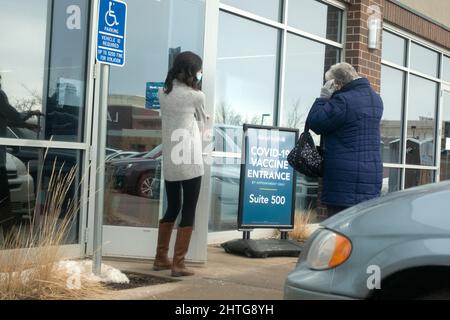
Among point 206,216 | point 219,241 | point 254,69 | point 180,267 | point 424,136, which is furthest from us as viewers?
point 424,136

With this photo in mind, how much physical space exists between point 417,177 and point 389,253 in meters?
9.16

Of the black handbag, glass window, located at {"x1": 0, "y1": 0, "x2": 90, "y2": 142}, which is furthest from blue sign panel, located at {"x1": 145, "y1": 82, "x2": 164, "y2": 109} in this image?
the black handbag

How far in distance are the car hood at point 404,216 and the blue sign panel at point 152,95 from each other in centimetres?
362

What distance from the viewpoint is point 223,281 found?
5.52m

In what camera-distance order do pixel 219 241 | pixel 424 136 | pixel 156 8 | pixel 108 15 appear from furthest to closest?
pixel 424 136
pixel 219 241
pixel 156 8
pixel 108 15

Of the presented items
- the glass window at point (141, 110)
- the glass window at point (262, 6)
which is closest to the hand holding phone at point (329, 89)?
the glass window at point (141, 110)

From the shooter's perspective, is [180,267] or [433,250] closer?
[433,250]

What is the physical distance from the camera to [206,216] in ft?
19.8

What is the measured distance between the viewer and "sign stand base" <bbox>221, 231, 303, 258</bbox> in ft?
22.5

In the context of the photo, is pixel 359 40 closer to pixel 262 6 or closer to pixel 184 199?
pixel 262 6

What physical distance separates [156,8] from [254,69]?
2.23 m

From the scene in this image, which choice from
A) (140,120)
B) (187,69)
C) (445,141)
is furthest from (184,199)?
(445,141)
